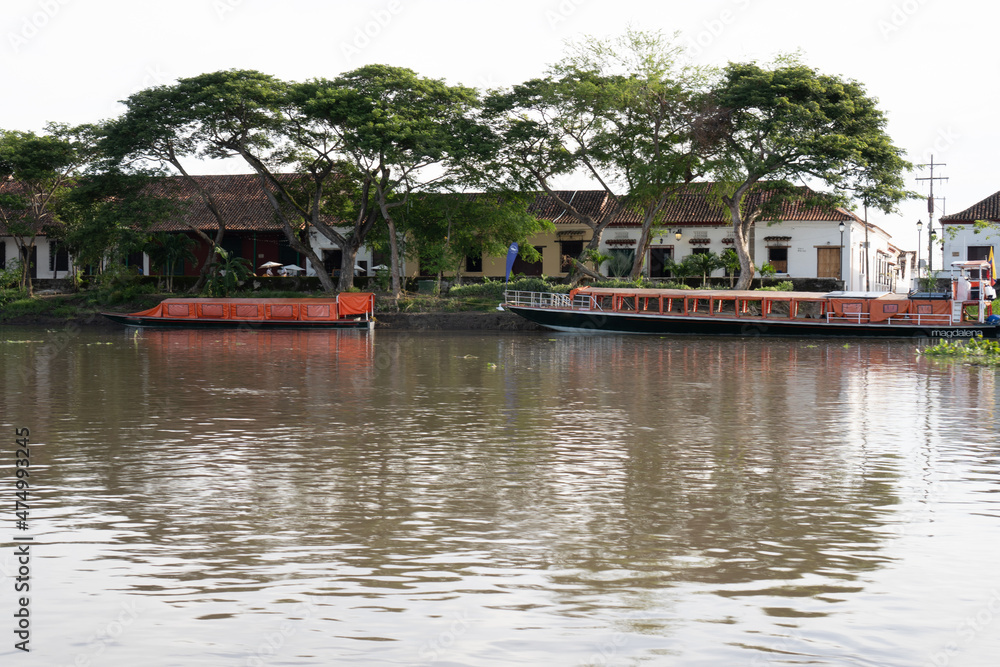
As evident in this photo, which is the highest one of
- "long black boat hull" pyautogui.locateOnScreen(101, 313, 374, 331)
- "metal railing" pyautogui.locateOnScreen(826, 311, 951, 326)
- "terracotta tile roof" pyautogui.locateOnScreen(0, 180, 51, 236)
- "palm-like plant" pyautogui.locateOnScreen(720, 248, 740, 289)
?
"terracotta tile roof" pyautogui.locateOnScreen(0, 180, 51, 236)

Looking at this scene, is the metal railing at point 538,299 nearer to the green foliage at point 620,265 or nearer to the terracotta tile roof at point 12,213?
the green foliage at point 620,265

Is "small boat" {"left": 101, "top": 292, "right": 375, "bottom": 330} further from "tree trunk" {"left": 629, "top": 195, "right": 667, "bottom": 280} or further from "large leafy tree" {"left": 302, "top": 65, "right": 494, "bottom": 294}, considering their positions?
"tree trunk" {"left": 629, "top": 195, "right": 667, "bottom": 280}

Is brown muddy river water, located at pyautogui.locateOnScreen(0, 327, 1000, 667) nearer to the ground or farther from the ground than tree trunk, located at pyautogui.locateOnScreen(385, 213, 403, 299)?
nearer to the ground

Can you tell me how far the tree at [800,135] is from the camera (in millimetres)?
46031

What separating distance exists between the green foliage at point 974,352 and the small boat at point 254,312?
2480 cm

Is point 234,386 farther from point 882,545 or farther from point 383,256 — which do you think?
point 383,256

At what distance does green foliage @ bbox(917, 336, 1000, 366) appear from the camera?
2717cm

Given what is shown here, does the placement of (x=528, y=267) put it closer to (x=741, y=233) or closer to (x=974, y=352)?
(x=741, y=233)

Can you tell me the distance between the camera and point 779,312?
144 ft

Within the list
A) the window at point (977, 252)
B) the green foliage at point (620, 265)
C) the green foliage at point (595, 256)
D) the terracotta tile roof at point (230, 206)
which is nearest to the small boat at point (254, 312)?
the terracotta tile roof at point (230, 206)

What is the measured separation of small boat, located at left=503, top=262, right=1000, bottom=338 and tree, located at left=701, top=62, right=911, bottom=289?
626 cm

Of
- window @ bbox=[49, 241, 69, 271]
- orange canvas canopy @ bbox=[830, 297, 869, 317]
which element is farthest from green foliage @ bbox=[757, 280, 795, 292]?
window @ bbox=[49, 241, 69, 271]

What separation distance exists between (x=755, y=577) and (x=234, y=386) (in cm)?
1504

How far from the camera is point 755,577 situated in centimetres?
713
